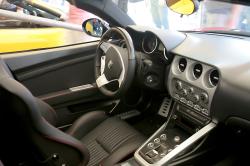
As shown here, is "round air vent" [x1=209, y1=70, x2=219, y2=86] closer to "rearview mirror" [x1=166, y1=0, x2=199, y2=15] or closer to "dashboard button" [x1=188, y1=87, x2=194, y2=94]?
"dashboard button" [x1=188, y1=87, x2=194, y2=94]

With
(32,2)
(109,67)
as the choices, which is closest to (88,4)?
(109,67)

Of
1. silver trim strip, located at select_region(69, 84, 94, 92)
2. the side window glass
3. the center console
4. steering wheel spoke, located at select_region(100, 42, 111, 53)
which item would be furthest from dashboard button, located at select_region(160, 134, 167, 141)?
the side window glass

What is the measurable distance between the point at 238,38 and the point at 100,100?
0.99 m

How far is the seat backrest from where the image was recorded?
1.06m

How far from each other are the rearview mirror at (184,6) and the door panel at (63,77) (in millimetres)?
822

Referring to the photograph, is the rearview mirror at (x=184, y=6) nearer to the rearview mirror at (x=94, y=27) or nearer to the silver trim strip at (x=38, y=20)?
the rearview mirror at (x=94, y=27)

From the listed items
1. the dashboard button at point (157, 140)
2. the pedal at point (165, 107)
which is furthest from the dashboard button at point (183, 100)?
the pedal at point (165, 107)

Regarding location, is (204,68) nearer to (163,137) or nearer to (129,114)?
(163,137)

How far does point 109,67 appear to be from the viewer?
1.71 m

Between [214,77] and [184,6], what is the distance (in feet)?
1.13

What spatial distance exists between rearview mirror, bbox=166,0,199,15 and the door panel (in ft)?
2.70

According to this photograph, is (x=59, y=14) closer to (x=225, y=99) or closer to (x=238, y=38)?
(x=238, y=38)

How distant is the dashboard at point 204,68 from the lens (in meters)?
1.29

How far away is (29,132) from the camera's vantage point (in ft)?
3.72
